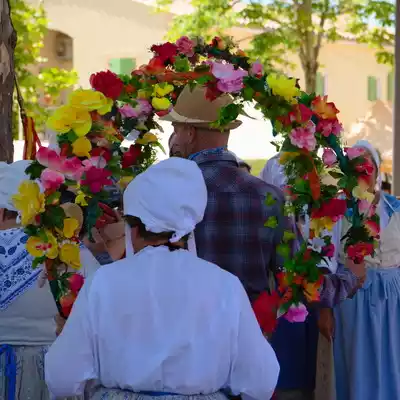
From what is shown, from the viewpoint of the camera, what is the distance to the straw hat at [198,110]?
3.84 metres

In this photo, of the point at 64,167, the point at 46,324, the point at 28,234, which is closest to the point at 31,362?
the point at 46,324

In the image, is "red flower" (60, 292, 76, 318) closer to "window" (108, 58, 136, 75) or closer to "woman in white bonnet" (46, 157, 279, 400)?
"woman in white bonnet" (46, 157, 279, 400)

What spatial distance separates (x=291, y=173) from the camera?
357cm

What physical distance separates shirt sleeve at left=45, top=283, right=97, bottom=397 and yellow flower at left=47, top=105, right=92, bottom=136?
888 millimetres

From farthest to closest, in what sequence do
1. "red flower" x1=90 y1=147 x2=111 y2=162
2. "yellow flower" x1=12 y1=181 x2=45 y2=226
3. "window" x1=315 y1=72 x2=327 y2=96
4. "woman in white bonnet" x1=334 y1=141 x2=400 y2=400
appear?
"window" x1=315 y1=72 x2=327 y2=96 → "woman in white bonnet" x1=334 y1=141 x2=400 y2=400 → "red flower" x1=90 y1=147 x2=111 y2=162 → "yellow flower" x1=12 y1=181 x2=45 y2=226

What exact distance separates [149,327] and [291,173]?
4.40 ft

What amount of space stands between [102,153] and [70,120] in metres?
0.23

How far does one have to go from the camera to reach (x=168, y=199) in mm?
2484

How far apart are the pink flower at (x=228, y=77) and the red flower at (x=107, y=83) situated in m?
0.41

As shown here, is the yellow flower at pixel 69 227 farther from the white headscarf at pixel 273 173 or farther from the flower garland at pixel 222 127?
the white headscarf at pixel 273 173

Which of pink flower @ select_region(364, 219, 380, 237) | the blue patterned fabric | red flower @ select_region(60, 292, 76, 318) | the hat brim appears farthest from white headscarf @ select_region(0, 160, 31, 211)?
pink flower @ select_region(364, 219, 380, 237)

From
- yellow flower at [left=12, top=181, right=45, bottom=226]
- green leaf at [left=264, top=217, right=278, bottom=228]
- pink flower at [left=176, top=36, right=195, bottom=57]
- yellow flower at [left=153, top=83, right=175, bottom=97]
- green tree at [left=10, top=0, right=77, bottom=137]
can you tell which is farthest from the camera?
green tree at [left=10, top=0, right=77, bottom=137]

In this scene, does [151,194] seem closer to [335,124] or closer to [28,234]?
[28,234]

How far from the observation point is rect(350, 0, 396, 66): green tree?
14.0 meters
